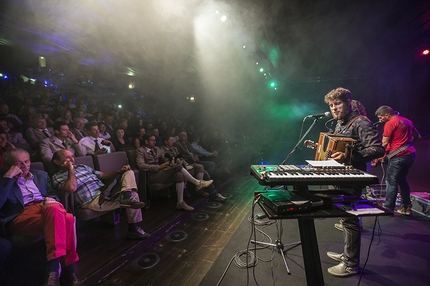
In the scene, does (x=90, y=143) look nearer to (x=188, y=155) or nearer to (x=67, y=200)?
(x=67, y=200)

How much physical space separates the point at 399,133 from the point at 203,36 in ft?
13.0

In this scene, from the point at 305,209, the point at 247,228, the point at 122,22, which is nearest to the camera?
the point at 305,209

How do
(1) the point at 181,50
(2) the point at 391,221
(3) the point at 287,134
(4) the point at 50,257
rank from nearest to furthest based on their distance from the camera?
(4) the point at 50,257
(2) the point at 391,221
(1) the point at 181,50
(3) the point at 287,134

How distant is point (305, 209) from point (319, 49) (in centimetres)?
629

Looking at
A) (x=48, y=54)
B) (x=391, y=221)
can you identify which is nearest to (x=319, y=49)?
(x=391, y=221)

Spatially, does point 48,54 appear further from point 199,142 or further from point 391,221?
point 391,221

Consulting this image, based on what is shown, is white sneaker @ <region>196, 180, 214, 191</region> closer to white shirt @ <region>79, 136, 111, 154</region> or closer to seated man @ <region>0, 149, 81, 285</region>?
white shirt @ <region>79, 136, 111, 154</region>

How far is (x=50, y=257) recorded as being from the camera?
144 cm

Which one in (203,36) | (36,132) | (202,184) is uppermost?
(203,36)

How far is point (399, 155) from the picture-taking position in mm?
2770

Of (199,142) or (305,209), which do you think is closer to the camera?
(305,209)

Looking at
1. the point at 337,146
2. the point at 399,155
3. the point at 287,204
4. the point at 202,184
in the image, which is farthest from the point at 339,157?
the point at 202,184

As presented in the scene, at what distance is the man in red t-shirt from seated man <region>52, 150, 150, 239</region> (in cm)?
335

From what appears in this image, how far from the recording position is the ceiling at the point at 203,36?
357 cm
